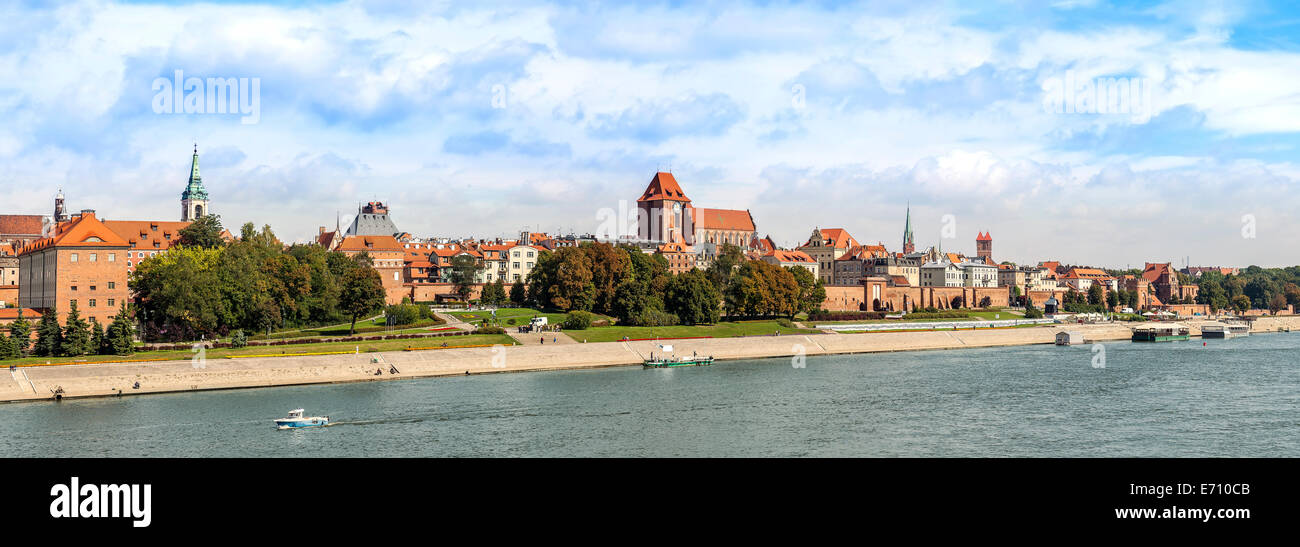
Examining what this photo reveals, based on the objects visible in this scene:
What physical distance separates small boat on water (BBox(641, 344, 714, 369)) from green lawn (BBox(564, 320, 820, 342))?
596 cm

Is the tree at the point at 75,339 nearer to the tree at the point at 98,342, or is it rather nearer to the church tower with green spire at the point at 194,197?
the tree at the point at 98,342

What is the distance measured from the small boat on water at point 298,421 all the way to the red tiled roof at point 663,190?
119 m

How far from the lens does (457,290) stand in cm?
9988

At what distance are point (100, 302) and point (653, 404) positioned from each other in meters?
39.5

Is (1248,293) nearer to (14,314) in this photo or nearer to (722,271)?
(722,271)

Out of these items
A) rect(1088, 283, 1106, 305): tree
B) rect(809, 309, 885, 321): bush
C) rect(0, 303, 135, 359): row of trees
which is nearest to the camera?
rect(0, 303, 135, 359): row of trees

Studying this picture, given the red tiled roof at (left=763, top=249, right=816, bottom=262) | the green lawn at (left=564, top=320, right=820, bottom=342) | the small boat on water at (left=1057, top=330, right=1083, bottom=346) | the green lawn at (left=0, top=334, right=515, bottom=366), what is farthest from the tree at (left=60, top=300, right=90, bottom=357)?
the red tiled roof at (left=763, top=249, right=816, bottom=262)

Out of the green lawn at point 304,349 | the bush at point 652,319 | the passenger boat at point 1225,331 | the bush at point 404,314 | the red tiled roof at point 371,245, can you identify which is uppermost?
the red tiled roof at point 371,245

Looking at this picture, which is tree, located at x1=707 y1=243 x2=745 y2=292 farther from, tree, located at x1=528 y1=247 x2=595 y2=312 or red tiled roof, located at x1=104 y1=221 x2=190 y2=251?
red tiled roof, located at x1=104 y1=221 x2=190 y2=251

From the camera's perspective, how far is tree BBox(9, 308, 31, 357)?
51.0 metres

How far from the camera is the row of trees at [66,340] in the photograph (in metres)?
51.4

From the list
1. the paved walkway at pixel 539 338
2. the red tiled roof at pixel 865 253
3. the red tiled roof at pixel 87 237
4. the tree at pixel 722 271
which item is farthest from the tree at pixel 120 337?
the red tiled roof at pixel 865 253

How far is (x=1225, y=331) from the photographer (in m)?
113
